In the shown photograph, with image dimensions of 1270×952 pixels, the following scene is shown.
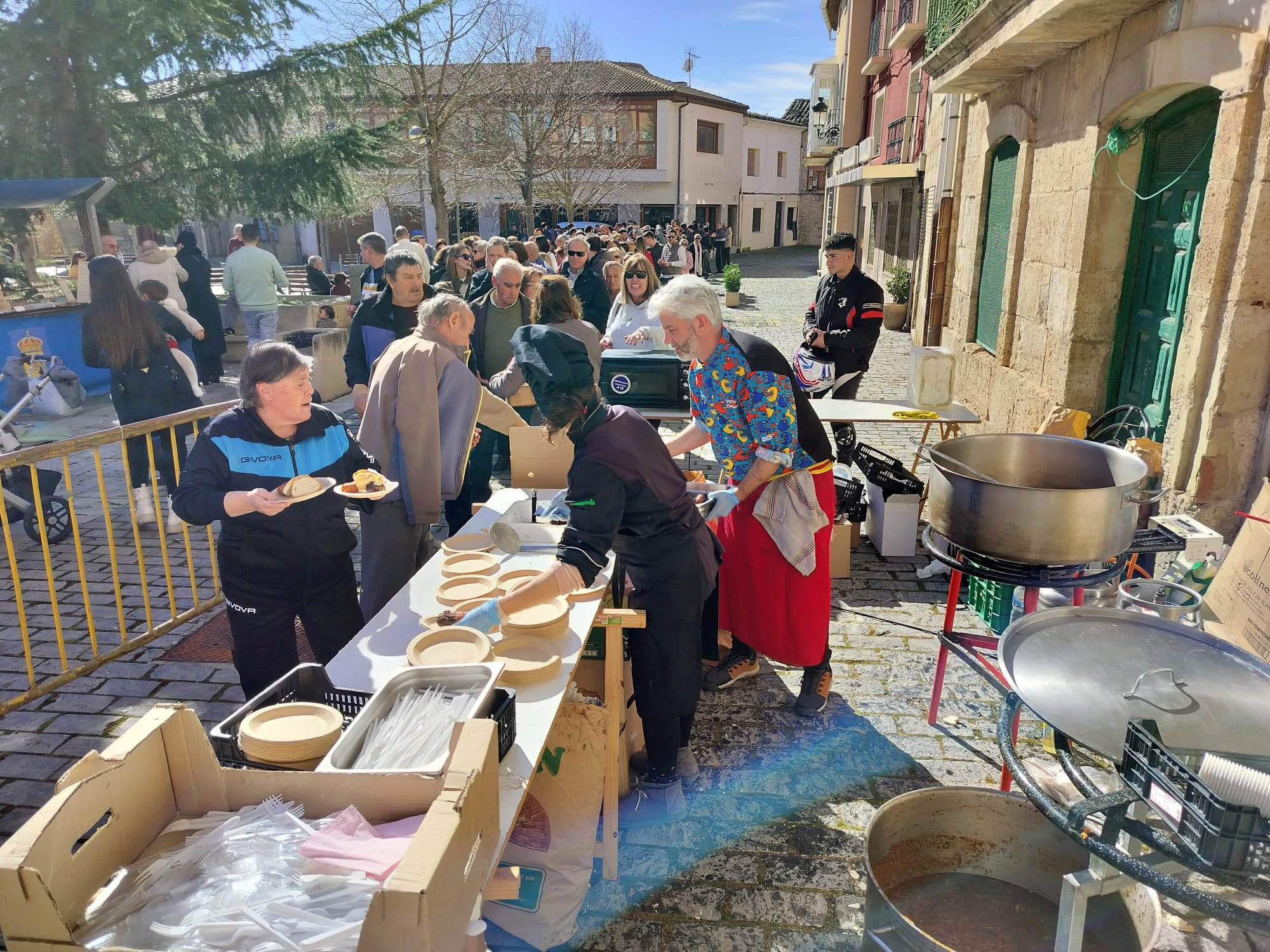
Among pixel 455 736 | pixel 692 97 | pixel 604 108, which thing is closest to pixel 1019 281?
pixel 455 736

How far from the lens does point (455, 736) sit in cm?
183

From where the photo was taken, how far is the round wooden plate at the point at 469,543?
386 centimetres

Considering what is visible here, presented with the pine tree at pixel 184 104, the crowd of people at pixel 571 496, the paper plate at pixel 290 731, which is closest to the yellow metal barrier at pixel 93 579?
the crowd of people at pixel 571 496

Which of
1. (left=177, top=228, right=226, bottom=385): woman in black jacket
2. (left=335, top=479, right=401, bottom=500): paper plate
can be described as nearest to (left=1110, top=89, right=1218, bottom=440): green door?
(left=335, top=479, right=401, bottom=500): paper plate

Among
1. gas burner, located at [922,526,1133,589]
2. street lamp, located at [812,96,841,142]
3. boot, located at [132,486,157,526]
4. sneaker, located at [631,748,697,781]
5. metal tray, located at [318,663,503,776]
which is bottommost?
sneaker, located at [631,748,697,781]

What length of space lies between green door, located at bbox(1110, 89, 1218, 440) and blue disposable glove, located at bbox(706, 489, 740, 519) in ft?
12.7

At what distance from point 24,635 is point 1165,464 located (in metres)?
6.92

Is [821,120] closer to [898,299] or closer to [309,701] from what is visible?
[898,299]

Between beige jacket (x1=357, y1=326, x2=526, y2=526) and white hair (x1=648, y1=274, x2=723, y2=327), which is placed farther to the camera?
beige jacket (x1=357, y1=326, x2=526, y2=526)

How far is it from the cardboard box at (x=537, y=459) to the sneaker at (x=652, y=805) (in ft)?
5.89

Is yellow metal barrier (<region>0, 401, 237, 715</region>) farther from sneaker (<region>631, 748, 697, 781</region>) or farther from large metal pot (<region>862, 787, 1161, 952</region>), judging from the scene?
large metal pot (<region>862, 787, 1161, 952</region>)

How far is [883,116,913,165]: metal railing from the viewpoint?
766 inches

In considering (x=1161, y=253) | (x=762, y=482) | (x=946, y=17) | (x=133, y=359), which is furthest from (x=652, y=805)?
(x=946, y=17)

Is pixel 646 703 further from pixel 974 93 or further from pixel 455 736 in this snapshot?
pixel 974 93
